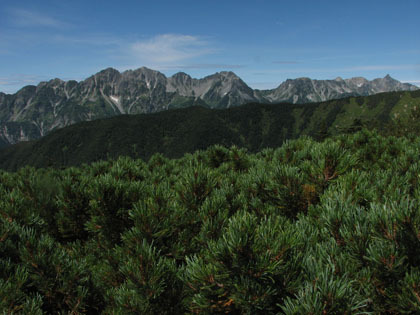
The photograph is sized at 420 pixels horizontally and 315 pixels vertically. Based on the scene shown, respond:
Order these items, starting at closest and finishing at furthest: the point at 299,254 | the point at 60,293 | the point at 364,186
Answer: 1. the point at 299,254
2. the point at 60,293
3. the point at 364,186

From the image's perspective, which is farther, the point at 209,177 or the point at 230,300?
the point at 209,177

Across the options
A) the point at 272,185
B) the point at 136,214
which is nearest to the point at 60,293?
the point at 136,214

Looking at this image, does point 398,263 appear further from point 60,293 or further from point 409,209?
point 60,293

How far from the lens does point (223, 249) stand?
1.75 m

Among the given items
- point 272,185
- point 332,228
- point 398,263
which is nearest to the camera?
point 398,263

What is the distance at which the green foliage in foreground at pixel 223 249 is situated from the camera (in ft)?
5.66

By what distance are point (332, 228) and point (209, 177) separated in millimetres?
1917

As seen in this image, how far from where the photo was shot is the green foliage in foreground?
172 cm

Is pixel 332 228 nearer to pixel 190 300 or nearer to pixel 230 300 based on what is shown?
pixel 230 300

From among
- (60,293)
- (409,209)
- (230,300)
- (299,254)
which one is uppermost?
(409,209)

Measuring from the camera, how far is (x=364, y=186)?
9.73 feet

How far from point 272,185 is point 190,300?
6.03 feet

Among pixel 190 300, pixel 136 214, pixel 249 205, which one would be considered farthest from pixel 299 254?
pixel 249 205

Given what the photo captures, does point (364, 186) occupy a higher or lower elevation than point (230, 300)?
higher
